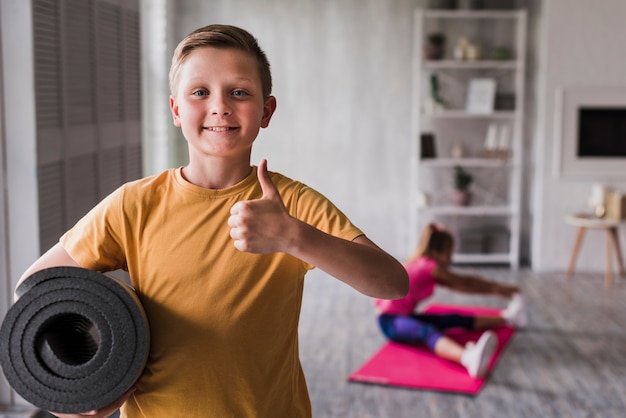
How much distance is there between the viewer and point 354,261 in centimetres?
118

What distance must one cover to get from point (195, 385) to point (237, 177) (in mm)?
326

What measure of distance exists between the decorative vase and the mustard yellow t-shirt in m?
5.27

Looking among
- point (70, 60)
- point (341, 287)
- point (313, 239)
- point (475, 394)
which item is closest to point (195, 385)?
point (313, 239)

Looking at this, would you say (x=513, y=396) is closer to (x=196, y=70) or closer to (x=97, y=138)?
(x=97, y=138)

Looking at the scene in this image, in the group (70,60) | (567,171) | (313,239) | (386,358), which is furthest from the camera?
(567,171)

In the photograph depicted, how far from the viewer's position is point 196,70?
1.22 meters

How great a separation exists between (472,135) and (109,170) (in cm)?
368

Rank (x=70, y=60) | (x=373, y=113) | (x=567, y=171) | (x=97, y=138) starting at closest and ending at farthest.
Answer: (x=70, y=60) → (x=97, y=138) → (x=567, y=171) → (x=373, y=113)

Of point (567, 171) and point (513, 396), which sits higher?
point (567, 171)

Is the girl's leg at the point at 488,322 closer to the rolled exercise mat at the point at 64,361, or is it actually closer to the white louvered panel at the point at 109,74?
the white louvered panel at the point at 109,74

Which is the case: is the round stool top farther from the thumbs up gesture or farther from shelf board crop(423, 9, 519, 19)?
the thumbs up gesture

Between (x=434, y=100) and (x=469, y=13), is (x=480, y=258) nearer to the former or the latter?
(x=434, y=100)

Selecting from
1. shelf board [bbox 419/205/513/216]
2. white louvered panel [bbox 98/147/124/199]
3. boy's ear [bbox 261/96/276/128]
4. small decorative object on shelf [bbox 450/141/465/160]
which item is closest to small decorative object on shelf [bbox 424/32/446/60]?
small decorative object on shelf [bbox 450/141/465/160]

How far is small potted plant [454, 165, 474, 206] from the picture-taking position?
253 inches
